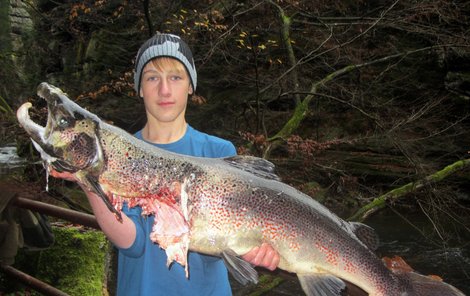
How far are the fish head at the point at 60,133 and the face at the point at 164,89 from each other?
707 millimetres

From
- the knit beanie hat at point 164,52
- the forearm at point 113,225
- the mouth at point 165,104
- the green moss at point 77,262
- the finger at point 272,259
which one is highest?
the knit beanie hat at point 164,52

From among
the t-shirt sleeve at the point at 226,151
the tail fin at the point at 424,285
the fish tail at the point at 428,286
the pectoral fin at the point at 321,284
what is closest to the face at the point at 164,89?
the t-shirt sleeve at the point at 226,151

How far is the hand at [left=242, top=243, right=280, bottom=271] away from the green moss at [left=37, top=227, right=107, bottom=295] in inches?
102

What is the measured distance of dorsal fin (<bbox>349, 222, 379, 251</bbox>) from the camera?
2672 millimetres

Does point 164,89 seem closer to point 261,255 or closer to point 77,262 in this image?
point 261,255

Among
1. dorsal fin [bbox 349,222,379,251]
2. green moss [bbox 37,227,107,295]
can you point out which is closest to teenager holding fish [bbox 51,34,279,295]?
dorsal fin [bbox 349,222,379,251]

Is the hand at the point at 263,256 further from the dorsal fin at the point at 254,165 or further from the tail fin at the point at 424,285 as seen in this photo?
the tail fin at the point at 424,285

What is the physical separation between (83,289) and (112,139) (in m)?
3.01

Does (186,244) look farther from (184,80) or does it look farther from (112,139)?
(184,80)

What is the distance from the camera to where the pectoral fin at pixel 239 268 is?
7.22 feet

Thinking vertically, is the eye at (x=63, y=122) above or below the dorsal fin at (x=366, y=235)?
above

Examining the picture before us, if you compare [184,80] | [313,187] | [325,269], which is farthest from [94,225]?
[313,187]

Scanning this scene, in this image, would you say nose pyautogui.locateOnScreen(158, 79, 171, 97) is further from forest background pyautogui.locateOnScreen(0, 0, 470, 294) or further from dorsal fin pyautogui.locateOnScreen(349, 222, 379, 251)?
forest background pyautogui.locateOnScreen(0, 0, 470, 294)

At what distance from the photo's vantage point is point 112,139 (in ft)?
6.66
